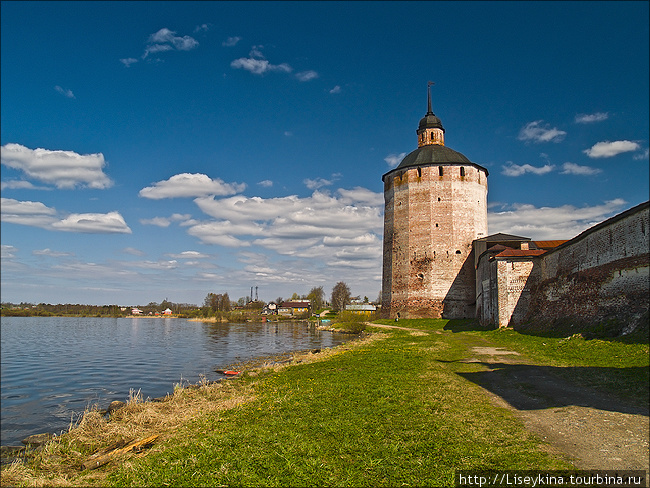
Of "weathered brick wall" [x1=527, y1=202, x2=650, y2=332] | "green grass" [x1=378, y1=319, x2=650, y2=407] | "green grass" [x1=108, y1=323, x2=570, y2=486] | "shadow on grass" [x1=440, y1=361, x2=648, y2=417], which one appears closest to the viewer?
"green grass" [x1=108, y1=323, x2=570, y2=486]

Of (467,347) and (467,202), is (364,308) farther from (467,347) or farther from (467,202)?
(467,347)

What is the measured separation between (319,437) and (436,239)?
30502 millimetres

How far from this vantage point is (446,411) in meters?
6.78

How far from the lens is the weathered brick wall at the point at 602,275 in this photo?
37.0 ft

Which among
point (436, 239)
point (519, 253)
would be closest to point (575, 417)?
point (519, 253)

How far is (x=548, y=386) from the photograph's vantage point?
301 inches

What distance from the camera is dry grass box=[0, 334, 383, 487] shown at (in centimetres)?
611

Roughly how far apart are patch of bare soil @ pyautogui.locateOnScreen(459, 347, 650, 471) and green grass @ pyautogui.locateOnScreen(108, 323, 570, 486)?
312 mm

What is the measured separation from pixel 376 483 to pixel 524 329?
53.2 ft

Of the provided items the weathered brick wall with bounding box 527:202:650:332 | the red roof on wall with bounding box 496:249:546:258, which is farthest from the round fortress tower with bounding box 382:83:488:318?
the weathered brick wall with bounding box 527:202:650:332

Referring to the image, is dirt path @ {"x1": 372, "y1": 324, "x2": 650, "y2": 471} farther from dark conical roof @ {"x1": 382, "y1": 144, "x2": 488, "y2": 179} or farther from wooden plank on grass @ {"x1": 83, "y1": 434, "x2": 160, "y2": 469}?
dark conical roof @ {"x1": 382, "y1": 144, "x2": 488, "y2": 179}

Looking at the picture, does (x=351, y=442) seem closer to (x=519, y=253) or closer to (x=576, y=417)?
(x=576, y=417)

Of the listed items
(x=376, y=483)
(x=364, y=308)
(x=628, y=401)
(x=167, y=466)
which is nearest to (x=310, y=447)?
(x=376, y=483)

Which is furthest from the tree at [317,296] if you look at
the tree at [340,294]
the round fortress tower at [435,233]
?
the round fortress tower at [435,233]
